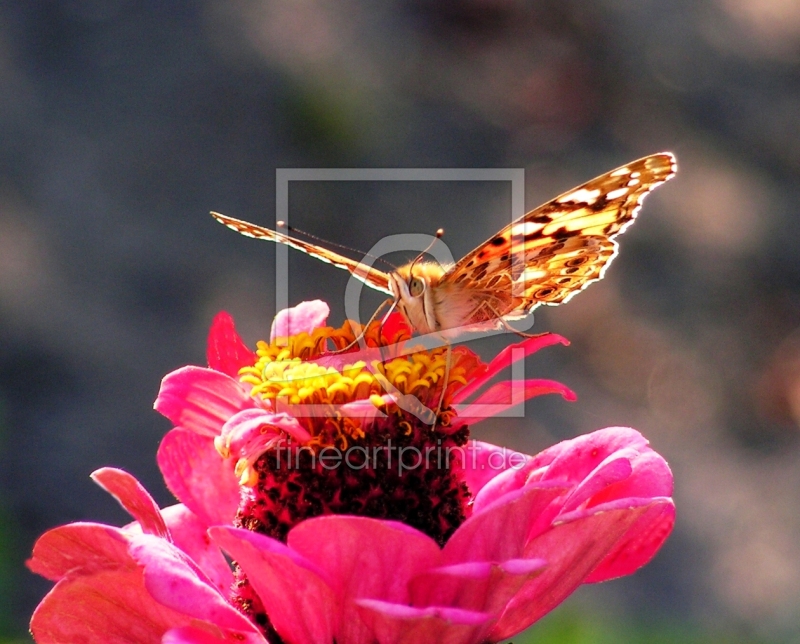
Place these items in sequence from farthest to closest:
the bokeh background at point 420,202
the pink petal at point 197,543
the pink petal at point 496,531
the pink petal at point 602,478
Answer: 1. the bokeh background at point 420,202
2. the pink petal at point 197,543
3. the pink petal at point 602,478
4. the pink petal at point 496,531

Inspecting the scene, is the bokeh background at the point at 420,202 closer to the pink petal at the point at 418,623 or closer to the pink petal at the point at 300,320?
the pink petal at the point at 300,320

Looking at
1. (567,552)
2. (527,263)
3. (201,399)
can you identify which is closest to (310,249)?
(201,399)

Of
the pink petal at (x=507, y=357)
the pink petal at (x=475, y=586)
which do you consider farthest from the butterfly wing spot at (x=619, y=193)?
the pink petal at (x=475, y=586)

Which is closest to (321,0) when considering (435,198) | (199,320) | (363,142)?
(363,142)

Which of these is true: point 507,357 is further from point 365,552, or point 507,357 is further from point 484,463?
point 365,552

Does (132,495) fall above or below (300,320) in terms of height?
below

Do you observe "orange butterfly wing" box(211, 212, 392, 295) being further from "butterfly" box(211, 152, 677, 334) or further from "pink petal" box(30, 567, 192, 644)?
"pink petal" box(30, 567, 192, 644)

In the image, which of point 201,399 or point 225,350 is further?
point 225,350
